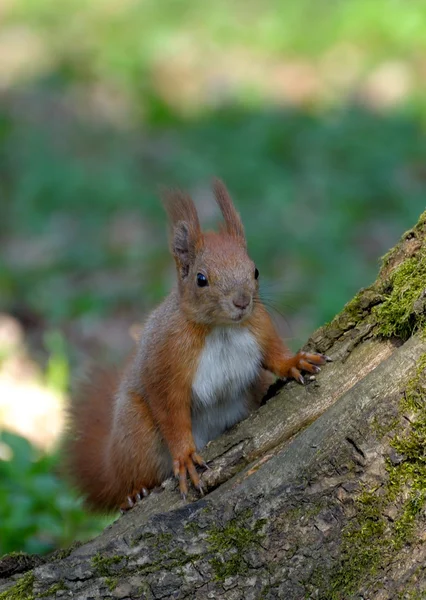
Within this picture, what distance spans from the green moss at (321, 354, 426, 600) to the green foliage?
127 cm

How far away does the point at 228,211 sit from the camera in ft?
8.44

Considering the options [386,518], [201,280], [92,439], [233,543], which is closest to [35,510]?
[92,439]

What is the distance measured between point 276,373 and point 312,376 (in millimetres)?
265

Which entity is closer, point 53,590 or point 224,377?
point 53,590

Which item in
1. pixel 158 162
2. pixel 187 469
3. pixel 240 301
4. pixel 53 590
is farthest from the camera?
pixel 158 162

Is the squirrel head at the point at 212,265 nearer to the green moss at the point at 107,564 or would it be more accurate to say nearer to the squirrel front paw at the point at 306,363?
the squirrel front paw at the point at 306,363

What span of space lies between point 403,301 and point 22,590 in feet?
3.32

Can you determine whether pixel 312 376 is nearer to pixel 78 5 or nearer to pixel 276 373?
pixel 276 373

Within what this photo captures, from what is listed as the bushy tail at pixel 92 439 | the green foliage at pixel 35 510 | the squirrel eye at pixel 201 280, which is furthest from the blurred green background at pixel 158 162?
the squirrel eye at pixel 201 280

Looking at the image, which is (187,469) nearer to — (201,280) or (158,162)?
(201,280)

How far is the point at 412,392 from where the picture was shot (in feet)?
6.13

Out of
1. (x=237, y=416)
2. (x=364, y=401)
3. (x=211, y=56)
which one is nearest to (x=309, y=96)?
(x=211, y=56)

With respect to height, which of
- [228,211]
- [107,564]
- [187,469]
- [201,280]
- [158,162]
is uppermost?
[158,162]

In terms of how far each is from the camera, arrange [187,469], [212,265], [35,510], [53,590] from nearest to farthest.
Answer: [53,590]
[187,469]
[212,265]
[35,510]
